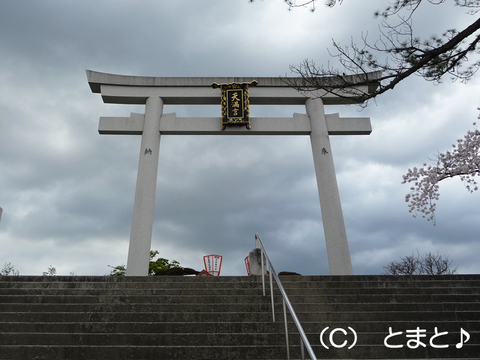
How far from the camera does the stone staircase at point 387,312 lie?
3680mm

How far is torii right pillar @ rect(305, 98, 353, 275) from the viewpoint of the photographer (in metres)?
8.68

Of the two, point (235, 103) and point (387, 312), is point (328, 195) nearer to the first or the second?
point (235, 103)

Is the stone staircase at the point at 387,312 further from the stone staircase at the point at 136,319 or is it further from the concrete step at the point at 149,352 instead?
the stone staircase at the point at 136,319

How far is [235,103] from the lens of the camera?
33.6 ft

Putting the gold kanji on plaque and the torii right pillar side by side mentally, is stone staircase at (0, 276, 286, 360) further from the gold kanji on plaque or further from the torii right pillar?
the gold kanji on plaque

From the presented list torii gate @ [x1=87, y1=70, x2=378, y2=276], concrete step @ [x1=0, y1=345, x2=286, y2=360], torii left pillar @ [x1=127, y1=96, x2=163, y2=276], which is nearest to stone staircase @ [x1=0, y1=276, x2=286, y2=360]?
concrete step @ [x1=0, y1=345, x2=286, y2=360]

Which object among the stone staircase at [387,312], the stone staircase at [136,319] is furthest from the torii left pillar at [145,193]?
the stone staircase at [387,312]

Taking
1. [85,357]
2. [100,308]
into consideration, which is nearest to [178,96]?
[100,308]

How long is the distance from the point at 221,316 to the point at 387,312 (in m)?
2.20

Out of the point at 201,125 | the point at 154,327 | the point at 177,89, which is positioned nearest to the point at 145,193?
the point at 201,125

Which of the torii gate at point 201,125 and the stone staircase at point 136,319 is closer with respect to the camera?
the stone staircase at point 136,319

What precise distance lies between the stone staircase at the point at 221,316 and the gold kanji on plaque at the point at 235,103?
558 cm

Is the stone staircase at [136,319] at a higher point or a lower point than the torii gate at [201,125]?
lower

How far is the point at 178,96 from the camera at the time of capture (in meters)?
10.4
